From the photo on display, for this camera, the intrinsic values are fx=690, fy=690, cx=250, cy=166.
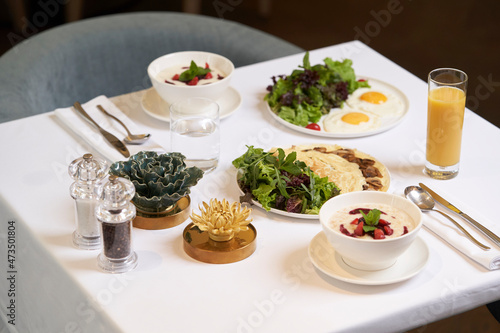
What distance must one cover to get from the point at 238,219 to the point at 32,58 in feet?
4.62

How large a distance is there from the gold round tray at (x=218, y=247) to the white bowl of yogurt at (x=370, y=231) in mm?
172

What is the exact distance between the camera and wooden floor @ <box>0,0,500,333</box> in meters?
4.46

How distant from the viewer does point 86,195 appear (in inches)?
54.6

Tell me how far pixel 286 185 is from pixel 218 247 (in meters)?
0.23

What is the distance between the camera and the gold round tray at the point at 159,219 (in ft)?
4.83

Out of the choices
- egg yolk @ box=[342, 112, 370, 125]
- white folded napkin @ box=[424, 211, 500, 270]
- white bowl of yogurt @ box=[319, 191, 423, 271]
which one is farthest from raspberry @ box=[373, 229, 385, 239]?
egg yolk @ box=[342, 112, 370, 125]

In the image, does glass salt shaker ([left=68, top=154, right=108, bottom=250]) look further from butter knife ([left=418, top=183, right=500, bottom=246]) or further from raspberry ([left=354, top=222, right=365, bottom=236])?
butter knife ([left=418, top=183, right=500, bottom=246])

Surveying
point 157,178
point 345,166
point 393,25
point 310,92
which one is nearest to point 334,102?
point 310,92

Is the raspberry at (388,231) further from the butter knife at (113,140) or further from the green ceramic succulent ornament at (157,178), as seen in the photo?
the butter knife at (113,140)

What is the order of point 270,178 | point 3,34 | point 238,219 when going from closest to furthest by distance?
point 238,219 < point 270,178 < point 3,34

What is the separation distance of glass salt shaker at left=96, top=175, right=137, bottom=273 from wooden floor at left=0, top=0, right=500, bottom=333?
3.16 m

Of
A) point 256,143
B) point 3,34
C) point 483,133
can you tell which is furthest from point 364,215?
point 3,34

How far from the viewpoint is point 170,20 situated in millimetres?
2781

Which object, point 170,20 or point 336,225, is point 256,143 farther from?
point 170,20
